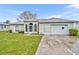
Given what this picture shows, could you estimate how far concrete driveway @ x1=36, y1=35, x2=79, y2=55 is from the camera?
6824 millimetres

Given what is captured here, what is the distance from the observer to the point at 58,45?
688 centimetres

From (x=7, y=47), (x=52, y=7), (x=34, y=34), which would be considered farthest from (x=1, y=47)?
(x=52, y=7)

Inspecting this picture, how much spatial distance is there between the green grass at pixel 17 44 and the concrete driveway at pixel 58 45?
0.32 ft

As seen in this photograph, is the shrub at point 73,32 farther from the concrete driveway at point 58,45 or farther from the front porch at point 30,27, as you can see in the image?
the front porch at point 30,27

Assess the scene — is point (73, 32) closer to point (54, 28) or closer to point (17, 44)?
point (54, 28)

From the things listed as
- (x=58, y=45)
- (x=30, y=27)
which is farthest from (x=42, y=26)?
(x=58, y=45)

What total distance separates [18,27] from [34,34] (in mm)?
258

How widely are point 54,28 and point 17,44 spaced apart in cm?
60

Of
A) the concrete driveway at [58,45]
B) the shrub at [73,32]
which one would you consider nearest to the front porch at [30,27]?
the concrete driveway at [58,45]

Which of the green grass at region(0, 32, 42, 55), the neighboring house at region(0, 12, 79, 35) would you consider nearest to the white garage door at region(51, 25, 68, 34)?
the neighboring house at region(0, 12, 79, 35)

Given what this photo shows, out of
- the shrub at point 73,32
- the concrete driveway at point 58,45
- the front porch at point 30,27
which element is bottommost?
the concrete driveway at point 58,45

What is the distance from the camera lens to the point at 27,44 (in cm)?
688

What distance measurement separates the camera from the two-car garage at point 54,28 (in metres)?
6.91

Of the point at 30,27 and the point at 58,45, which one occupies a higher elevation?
the point at 30,27
